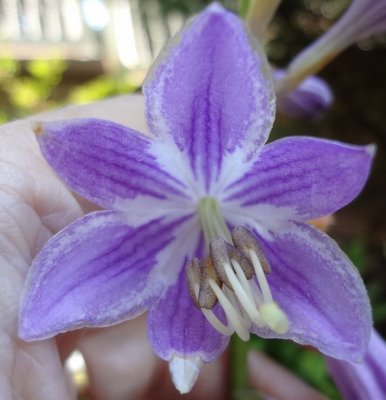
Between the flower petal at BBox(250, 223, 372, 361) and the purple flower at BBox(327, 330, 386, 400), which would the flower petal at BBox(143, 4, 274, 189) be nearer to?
the flower petal at BBox(250, 223, 372, 361)

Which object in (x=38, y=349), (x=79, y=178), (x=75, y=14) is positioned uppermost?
(x=75, y=14)

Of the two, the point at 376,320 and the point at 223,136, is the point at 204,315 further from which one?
the point at 376,320

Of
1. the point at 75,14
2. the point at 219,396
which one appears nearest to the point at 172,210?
the point at 219,396

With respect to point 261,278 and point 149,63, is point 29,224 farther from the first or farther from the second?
point 149,63

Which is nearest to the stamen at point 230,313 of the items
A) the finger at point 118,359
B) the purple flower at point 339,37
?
the purple flower at point 339,37

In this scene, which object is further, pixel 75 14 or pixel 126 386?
pixel 75 14

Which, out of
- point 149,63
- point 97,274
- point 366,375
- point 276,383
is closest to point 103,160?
point 97,274

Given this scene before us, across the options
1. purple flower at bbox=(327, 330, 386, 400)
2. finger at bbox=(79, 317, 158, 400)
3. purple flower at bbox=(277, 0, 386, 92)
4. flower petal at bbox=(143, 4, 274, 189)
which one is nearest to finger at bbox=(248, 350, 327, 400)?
finger at bbox=(79, 317, 158, 400)
